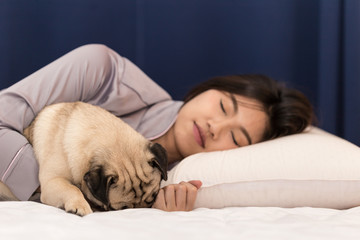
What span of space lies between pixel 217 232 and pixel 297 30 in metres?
2.57

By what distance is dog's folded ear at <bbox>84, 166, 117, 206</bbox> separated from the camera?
145 cm

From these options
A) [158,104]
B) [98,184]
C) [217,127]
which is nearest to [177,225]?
[98,184]

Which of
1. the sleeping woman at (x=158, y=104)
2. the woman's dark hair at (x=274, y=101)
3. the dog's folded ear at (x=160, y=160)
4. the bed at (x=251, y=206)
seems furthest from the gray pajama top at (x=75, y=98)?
the dog's folded ear at (x=160, y=160)

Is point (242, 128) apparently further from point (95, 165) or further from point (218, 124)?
point (95, 165)

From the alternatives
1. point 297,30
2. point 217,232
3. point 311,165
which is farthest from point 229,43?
point 217,232

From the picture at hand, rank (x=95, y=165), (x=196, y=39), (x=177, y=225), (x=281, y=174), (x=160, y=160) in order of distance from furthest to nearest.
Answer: (x=196, y=39) → (x=281, y=174) → (x=160, y=160) → (x=95, y=165) → (x=177, y=225)

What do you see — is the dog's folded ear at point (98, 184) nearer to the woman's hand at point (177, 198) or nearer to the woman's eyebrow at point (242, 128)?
the woman's hand at point (177, 198)

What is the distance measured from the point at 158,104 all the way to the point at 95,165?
3.57ft

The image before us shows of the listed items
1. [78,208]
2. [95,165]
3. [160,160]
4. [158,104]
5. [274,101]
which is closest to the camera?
[78,208]

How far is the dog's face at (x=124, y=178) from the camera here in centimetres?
147

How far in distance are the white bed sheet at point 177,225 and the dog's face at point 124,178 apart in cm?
15

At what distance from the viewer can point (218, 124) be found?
2.23 meters

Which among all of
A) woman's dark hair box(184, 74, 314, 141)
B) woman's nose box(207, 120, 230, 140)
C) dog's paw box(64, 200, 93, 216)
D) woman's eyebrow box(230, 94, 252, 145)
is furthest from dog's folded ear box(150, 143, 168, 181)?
woman's dark hair box(184, 74, 314, 141)

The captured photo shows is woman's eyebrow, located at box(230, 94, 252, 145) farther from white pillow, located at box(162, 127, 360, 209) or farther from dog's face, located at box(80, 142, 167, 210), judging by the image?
dog's face, located at box(80, 142, 167, 210)
